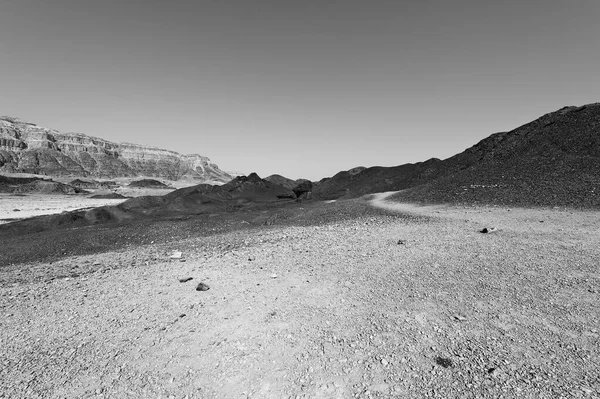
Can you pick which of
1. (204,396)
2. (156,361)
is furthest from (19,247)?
(204,396)

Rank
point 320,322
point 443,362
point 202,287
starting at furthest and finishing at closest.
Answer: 1. point 202,287
2. point 320,322
3. point 443,362

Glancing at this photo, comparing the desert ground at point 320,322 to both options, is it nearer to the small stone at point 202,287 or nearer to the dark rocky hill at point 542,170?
the small stone at point 202,287

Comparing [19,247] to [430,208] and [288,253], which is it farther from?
[430,208]

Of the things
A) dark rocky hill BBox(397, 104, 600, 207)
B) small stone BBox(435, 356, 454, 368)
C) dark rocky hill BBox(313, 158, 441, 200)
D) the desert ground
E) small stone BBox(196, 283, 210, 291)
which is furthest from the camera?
dark rocky hill BBox(313, 158, 441, 200)

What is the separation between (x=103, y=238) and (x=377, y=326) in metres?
17.1

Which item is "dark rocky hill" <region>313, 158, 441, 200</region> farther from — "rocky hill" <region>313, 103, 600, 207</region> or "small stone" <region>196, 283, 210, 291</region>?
"small stone" <region>196, 283, 210, 291</region>

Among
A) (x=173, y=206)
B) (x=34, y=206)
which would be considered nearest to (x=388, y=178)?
(x=173, y=206)

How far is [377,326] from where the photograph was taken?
5.62m

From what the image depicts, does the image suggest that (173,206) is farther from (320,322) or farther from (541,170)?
(541,170)

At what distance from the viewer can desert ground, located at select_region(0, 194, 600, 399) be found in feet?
13.8

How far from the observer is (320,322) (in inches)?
231

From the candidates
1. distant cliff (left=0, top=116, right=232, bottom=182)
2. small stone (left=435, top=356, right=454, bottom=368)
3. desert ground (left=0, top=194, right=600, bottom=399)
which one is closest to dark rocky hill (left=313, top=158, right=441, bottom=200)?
desert ground (left=0, top=194, right=600, bottom=399)

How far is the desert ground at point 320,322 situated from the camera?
4.20 metres

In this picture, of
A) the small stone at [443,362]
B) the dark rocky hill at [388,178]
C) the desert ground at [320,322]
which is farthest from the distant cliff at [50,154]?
the small stone at [443,362]
